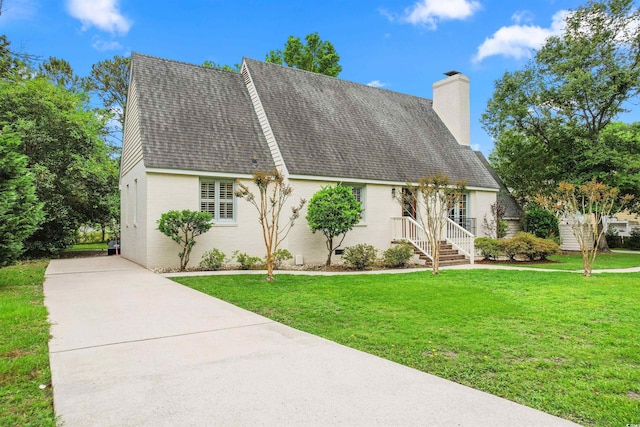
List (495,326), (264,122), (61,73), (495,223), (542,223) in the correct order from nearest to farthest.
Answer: (495,326) → (264,122) → (495,223) → (542,223) → (61,73)

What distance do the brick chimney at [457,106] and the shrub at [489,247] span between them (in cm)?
621

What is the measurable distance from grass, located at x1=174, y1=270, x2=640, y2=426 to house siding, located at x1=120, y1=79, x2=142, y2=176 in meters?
5.69

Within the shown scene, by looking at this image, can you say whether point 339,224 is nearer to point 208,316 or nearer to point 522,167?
point 208,316

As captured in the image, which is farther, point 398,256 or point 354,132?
point 354,132

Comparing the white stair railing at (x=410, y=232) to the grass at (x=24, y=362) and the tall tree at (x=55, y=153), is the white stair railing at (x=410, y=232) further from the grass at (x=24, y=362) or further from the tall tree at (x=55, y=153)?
the tall tree at (x=55, y=153)

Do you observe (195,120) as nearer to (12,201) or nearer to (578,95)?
(12,201)

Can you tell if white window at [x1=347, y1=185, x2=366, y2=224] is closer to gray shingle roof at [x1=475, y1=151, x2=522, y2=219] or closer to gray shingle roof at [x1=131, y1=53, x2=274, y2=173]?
gray shingle roof at [x1=131, y1=53, x2=274, y2=173]

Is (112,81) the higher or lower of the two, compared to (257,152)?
higher

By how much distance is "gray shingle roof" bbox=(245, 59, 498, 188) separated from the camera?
14.1m

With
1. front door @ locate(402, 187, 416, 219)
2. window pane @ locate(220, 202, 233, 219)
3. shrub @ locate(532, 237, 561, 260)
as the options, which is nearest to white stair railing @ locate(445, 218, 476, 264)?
front door @ locate(402, 187, 416, 219)

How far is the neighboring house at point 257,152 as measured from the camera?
12125mm

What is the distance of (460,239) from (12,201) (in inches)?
547

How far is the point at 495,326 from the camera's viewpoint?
5496 millimetres

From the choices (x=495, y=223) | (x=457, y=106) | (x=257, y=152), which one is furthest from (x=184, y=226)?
(x=457, y=106)
